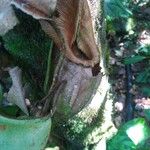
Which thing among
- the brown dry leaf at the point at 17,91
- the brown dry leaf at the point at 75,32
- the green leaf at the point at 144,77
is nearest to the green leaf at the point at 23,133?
the brown dry leaf at the point at 17,91

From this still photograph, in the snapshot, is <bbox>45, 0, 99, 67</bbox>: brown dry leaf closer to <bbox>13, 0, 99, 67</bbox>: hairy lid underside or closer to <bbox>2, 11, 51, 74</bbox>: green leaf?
<bbox>13, 0, 99, 67</bbox>: hairy lid underside

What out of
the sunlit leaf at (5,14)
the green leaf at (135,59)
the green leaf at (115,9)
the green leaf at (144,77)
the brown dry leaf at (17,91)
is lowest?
the green leaf at (144,77)

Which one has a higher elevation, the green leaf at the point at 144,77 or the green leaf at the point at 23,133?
the green leaf at the point at 23,133

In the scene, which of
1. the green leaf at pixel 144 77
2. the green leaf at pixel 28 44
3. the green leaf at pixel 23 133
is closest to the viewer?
the green leaf at pixel 23 133

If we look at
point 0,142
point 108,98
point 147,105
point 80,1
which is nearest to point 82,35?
point 80,1

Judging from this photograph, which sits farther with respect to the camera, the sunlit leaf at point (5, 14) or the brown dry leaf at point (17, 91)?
the brown dry leaf at point (17, 91)

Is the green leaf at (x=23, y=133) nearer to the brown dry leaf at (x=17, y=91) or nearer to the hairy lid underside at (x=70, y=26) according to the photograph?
the brown dry leaf at (x=17, y=91)
